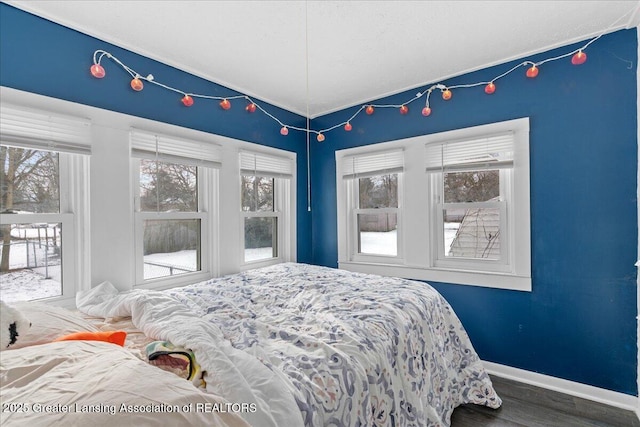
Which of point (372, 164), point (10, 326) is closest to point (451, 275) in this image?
point (372, 164)

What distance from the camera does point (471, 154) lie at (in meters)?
2.30

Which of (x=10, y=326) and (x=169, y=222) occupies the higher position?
(x=169, y=222)

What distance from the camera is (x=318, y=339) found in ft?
3.82

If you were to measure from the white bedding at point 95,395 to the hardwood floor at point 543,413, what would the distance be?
1.70 meters

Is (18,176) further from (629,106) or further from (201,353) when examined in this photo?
(629,106)

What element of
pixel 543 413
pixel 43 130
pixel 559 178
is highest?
pixel 43 130

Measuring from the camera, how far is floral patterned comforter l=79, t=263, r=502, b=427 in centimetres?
93

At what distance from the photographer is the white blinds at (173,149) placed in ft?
6.23

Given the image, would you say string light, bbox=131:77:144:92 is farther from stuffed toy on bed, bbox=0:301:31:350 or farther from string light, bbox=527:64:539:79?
string light, bbox=527:64:539:79

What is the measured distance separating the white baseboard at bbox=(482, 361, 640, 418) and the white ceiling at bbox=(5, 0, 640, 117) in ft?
7.27

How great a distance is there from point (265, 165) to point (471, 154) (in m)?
1.72

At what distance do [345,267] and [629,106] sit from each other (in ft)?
7.57

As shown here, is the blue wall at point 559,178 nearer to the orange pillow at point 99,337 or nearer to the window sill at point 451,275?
the window sill at point 451,275

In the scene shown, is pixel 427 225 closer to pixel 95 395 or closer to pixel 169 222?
pixel 169 222
